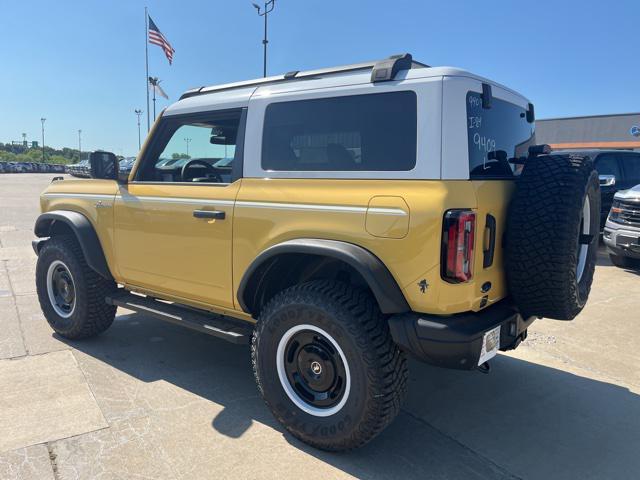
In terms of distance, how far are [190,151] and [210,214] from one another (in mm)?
886

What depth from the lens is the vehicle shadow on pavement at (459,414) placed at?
2.72 m

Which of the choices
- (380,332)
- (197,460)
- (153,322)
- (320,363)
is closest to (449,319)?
(380,332)

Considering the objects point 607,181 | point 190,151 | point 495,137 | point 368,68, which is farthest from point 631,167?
point 190,151

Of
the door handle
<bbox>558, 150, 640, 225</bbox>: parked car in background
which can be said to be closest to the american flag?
<bbox>558, 150, 640, 225</bbox>: parked car in background

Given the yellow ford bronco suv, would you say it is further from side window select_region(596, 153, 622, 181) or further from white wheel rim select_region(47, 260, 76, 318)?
side window select_region(596, 153, 622, 181)

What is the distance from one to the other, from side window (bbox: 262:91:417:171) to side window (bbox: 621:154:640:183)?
8.89 m

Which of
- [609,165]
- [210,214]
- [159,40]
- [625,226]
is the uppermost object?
[159,40]

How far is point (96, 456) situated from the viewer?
106 inches

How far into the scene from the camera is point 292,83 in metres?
3.10

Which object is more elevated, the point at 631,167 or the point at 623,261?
the point at 631,167

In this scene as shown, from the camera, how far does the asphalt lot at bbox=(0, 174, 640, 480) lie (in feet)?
8.72

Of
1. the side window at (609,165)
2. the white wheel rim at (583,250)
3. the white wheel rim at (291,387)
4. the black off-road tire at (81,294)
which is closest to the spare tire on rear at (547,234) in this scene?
the white wheel rim at (583,250)

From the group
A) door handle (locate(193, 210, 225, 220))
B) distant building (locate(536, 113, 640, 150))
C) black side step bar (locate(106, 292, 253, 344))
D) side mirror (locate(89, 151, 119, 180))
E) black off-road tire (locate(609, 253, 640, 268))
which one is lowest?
black off-road tire (locate(609, 253, 640, 268))

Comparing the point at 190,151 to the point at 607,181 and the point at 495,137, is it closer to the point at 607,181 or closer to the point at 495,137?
the point at 495,137
